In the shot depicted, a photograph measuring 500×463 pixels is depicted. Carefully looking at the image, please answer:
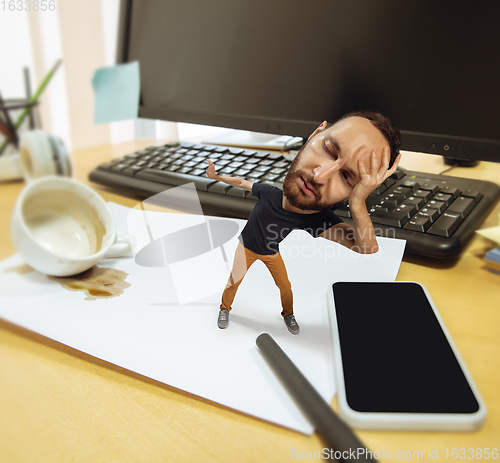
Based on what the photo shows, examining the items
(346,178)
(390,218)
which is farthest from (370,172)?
(390,218)

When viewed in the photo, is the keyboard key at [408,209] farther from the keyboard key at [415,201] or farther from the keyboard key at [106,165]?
the keyboard key at [106,165]

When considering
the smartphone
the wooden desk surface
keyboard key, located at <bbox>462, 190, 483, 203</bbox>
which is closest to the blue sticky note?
the wooden desk surface

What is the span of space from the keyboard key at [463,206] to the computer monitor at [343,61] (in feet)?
0.12

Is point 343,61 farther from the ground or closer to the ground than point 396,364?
farther from the ground

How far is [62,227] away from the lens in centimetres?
19

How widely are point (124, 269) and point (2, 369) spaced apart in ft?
0.28

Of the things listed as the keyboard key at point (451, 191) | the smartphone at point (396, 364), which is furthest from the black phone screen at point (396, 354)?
the keyboard key at point (451, 191)

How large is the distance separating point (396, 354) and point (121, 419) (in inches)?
4.3

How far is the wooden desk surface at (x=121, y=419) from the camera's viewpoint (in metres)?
0.13

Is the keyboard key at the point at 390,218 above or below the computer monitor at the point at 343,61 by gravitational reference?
below

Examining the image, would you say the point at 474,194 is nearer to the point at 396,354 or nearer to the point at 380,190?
the point at 380,190

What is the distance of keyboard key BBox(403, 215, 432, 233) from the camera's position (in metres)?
0.24

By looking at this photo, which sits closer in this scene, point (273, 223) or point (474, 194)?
point (273, 223)

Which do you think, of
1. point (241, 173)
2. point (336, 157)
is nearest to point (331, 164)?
point (336, 157)
